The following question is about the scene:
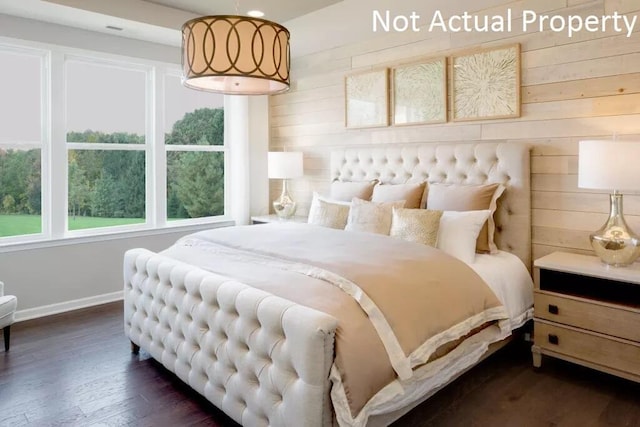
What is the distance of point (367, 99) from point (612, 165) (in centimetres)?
237

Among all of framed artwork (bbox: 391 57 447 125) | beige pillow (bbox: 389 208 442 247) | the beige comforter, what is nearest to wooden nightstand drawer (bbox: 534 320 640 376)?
the beige comforter

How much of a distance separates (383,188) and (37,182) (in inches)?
122

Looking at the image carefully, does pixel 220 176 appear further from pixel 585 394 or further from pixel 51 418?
pixel 585 394

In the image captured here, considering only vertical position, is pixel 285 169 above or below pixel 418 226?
above

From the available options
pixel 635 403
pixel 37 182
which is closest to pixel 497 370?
pixel 635 403

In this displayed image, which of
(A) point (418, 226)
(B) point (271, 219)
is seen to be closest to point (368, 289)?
(A) point (418, 226)

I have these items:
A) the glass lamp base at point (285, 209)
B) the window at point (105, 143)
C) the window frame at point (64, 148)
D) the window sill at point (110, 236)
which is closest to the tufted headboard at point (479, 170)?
the glass lamp base at point (285, 209)

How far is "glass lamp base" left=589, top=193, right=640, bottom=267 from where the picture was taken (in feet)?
8.61

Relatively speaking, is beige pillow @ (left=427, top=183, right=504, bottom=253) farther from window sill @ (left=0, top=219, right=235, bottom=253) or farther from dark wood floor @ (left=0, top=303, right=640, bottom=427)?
window sill @ (left=0, top=219, right=235, bottom=253)

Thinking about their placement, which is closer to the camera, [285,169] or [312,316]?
[312,316]

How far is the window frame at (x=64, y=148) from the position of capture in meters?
4.05

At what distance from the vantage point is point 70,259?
4172 millimetres

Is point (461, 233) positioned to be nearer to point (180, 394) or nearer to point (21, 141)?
point (180, 394)

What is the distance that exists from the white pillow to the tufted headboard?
0.30 metres
